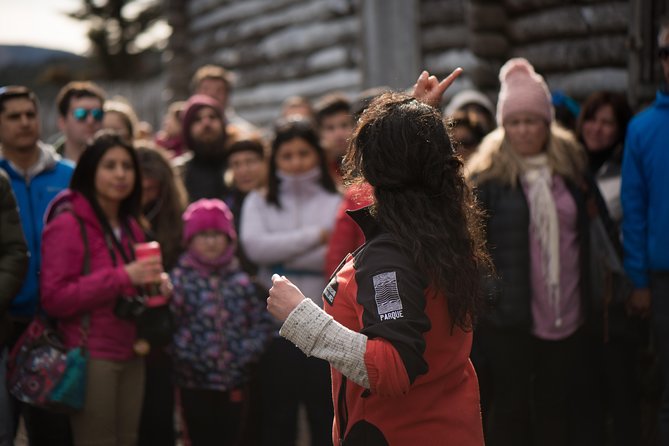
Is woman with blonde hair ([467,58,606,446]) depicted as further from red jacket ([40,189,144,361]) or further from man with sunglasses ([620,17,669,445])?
red jacket ([40,189,144,361])

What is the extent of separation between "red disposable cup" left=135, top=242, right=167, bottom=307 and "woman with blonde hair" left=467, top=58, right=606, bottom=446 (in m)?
1.79

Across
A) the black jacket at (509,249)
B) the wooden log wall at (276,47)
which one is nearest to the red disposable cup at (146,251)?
the black jacket at (509,249)

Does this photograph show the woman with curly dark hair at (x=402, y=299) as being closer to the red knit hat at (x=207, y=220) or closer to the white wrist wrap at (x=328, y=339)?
the white wrist wrap at (x=328, y=339)

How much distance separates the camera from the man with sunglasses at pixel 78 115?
20.3 ft

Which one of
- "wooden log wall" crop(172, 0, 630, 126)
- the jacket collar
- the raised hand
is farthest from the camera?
"wooden log wall" crop(172, 0, 630, 126)

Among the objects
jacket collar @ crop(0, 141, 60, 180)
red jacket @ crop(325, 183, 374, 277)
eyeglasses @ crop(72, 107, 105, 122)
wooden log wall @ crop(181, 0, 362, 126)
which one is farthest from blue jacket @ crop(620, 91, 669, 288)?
wooden log wall @ crop(181, 0, 362, 126)

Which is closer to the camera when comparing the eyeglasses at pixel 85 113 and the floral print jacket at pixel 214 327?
the floral print jacket at pixel 214 327

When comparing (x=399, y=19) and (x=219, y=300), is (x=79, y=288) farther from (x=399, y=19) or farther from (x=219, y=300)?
(x=399, y=19)

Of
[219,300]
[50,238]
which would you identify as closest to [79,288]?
[50,238]

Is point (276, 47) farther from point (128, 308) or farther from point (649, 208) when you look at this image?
point (649, 208)

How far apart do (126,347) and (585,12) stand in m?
4.60

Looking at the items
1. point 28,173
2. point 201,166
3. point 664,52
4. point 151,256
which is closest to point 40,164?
point 28,173

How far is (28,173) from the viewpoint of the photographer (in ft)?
16.9

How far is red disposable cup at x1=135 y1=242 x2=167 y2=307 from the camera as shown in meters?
4.58
